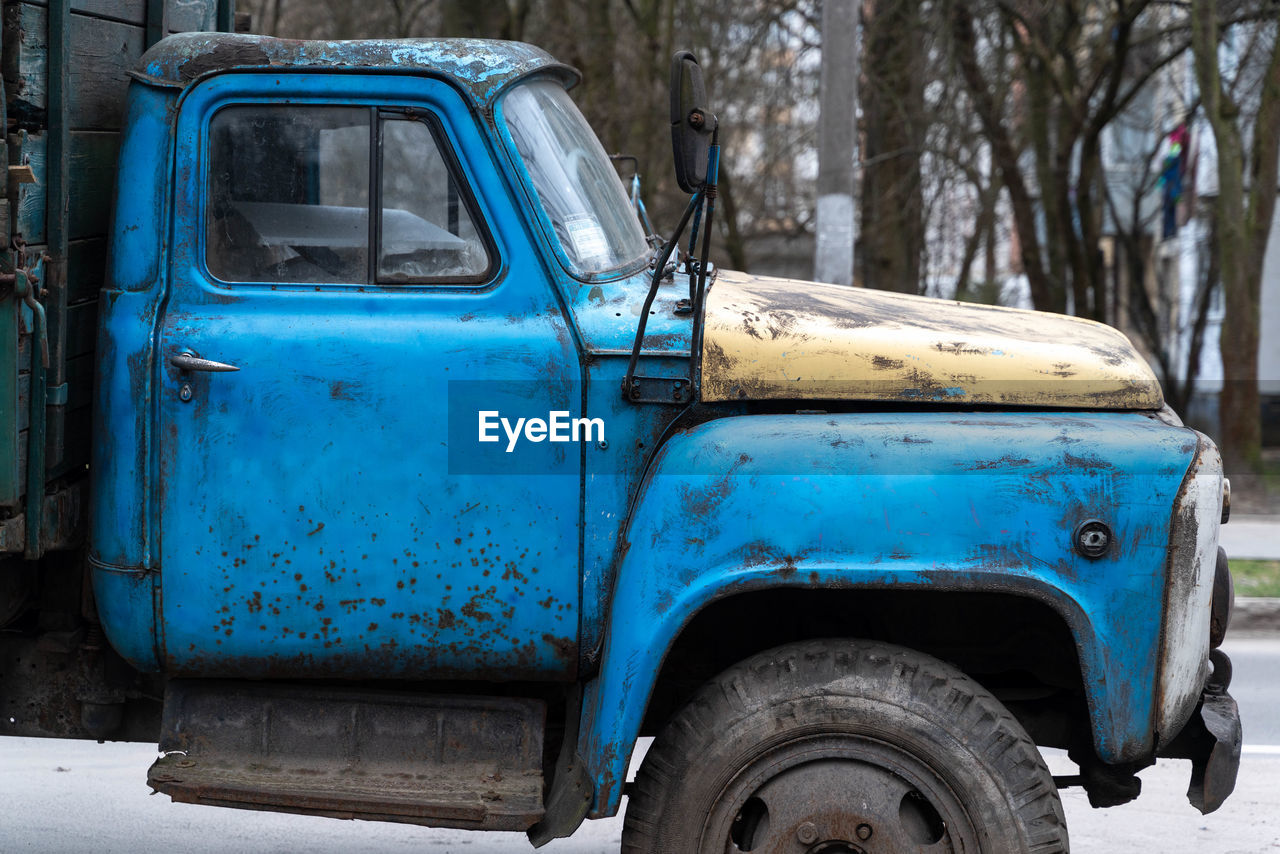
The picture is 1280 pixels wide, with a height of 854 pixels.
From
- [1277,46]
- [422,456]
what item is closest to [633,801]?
[422,456]

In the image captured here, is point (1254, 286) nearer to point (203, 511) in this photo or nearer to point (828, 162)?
point (828, 162)

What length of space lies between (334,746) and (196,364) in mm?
944

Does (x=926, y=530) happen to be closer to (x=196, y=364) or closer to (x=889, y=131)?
(x=196, y=364)

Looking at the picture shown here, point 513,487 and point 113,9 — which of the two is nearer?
point 513,487

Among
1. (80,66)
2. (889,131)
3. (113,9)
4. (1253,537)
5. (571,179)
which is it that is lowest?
(1253,537)

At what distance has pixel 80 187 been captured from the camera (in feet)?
10.2

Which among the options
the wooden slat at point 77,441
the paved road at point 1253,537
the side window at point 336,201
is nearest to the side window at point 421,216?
the side window at point 336,201

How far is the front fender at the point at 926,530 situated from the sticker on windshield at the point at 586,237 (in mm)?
592

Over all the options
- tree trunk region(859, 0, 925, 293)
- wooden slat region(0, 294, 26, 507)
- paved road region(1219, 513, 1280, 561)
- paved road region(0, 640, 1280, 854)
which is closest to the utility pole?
paved road region(1219, 513, 1280, 561)

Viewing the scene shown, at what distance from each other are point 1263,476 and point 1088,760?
30.7 feet

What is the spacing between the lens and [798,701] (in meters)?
2.86

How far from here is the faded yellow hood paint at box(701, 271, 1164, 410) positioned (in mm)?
2979

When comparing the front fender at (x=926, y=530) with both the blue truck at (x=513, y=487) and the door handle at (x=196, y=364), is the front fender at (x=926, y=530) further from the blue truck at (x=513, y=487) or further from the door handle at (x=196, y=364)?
the door handle at (x=196, y=364)

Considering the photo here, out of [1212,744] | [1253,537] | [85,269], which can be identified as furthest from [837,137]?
[85,269]
